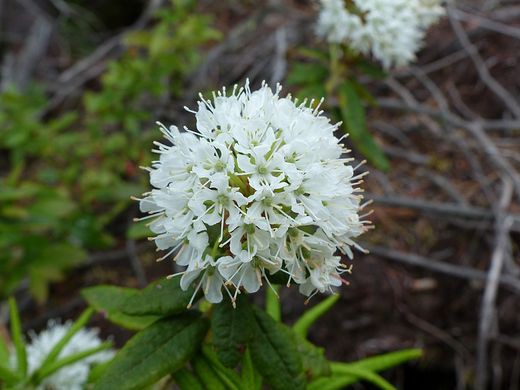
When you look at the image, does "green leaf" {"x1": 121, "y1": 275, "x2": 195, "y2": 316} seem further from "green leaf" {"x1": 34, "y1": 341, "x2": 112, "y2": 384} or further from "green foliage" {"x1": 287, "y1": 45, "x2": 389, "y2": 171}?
"green foliage" {"x1": 287, "y1": 45, "x2": 389, "y2": 171}

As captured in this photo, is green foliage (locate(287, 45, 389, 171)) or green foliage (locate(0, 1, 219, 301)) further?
green foliage (locate(0, 1, 219, 301))

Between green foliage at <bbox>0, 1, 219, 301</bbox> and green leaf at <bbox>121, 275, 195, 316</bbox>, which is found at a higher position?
green foliage at <bbox>0, 1, 219, 301</bbox>

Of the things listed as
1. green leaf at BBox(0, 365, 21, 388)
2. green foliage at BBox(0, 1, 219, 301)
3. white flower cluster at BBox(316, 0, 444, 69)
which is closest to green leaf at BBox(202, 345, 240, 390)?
green leaf at BBox(0, 365, 21, 388)

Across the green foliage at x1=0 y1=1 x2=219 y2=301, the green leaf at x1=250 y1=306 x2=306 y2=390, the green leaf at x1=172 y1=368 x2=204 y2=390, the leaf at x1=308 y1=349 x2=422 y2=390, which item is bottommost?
the leaf at x1=308 y1=349 x2=422 y2=390

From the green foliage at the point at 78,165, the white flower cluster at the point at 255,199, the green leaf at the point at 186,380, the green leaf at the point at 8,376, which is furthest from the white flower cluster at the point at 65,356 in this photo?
the white flower cluster at the point at 255,199

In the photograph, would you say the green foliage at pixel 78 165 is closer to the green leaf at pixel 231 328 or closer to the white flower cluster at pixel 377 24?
the white flower cluster at pixel 377 24

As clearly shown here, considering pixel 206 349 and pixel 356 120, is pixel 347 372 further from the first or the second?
pixel 356 120

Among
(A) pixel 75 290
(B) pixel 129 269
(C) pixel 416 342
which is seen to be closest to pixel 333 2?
(C) pixel 416 342
